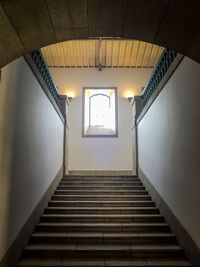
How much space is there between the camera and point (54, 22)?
2.13 m

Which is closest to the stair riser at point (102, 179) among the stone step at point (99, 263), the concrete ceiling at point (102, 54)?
the stone step at point (99, 263)

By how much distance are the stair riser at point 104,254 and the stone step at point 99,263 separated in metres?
0.09

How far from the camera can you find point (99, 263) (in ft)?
10.9

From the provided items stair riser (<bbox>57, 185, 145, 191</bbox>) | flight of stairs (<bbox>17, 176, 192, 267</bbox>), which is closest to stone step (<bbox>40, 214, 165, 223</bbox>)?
flight of stairs (<bbox>17, 176, 192, 267</bbox>)

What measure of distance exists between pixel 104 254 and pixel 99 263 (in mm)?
238

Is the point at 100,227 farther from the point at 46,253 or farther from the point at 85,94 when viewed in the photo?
the point at 85,94

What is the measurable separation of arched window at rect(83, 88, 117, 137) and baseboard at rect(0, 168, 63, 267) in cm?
436

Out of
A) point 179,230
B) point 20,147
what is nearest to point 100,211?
point 179,230

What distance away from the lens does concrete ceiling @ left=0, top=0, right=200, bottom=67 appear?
198 centimetres

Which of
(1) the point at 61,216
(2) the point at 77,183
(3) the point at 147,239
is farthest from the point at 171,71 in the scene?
(2) the point at 77,183

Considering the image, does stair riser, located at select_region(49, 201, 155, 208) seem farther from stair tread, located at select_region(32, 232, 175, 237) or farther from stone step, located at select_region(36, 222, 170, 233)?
stair tread, located at select_region(32, 232, 175, 237)

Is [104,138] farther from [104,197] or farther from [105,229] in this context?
[105,229]

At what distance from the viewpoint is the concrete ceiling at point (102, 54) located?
8727 millimetres

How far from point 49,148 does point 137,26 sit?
344 cm
